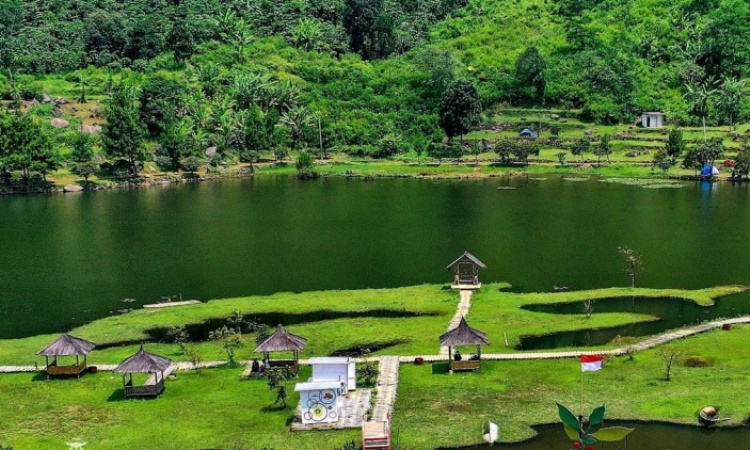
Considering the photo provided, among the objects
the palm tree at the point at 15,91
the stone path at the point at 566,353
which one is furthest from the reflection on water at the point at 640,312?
the palm tree at the point at 15,91

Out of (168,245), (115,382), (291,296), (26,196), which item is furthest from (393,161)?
(115,382)

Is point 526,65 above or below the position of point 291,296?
above

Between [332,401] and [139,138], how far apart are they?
11784 centimetres

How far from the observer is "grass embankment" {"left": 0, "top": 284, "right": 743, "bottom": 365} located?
192 ft

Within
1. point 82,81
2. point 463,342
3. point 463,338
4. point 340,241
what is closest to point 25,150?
point 82,81

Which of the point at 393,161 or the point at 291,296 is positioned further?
the point at 393,161

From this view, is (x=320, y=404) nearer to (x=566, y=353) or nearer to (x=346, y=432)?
(x=346, y=432)

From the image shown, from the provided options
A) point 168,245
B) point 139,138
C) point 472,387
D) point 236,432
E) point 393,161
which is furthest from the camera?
point 393,161

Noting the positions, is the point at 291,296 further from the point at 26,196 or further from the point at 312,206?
the point at 26,196

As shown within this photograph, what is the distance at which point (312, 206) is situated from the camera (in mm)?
119188

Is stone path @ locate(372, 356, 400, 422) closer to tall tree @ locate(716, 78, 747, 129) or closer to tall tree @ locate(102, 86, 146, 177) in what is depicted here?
tall tree @ locate(102, 86, 146, 177)

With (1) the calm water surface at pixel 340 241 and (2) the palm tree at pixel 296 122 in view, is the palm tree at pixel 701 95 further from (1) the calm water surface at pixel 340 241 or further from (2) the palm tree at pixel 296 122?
(2) the palm tree at pixel 296 122

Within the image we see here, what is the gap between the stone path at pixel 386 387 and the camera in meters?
45.1

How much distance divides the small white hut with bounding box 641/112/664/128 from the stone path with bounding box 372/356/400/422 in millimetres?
134628
